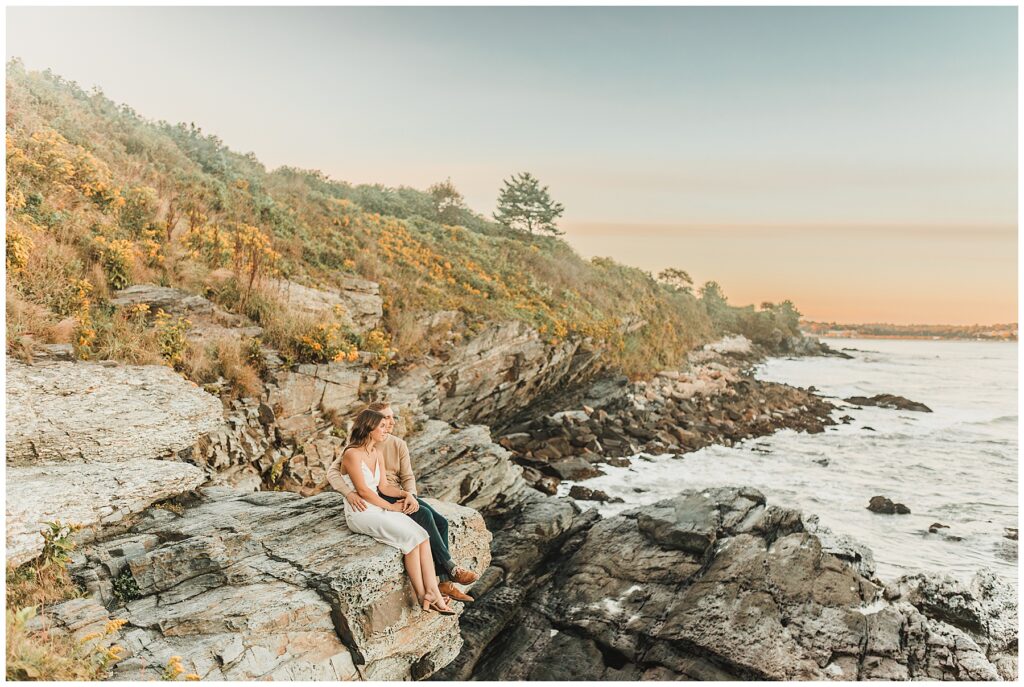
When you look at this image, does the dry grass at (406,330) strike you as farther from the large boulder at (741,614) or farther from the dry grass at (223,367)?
the large boulder at (741,614)

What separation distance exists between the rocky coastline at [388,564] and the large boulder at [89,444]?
2 cm

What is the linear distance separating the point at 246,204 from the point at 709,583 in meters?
13.3

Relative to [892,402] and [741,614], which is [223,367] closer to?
[741,614]

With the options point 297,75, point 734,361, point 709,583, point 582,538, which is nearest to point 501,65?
point 297,75

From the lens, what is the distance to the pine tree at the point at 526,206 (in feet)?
94.7

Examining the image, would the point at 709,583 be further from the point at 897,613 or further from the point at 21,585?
the point at 21,585

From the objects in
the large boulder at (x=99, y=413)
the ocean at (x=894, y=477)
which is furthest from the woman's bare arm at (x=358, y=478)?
the ocean at (x=894, y=477)

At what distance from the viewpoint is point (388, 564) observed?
4.84 meters

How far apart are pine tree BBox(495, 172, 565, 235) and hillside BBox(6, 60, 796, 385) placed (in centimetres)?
711

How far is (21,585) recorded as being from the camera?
4.45 m

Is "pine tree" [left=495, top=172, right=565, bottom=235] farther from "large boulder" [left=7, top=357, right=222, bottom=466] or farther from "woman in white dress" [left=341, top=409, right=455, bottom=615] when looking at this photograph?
"woman in white dress" [left=341, top=409, right=455, bottom=615]

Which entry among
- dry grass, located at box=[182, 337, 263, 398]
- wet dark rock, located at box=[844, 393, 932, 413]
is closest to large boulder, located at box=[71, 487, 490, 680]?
dry grass, located at box=[182, 337, 263, 398]

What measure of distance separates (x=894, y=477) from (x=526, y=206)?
21417 millimetres

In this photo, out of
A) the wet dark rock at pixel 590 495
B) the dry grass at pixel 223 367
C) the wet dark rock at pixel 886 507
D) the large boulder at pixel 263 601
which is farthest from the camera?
the wet dark rock at pixel 886 507
